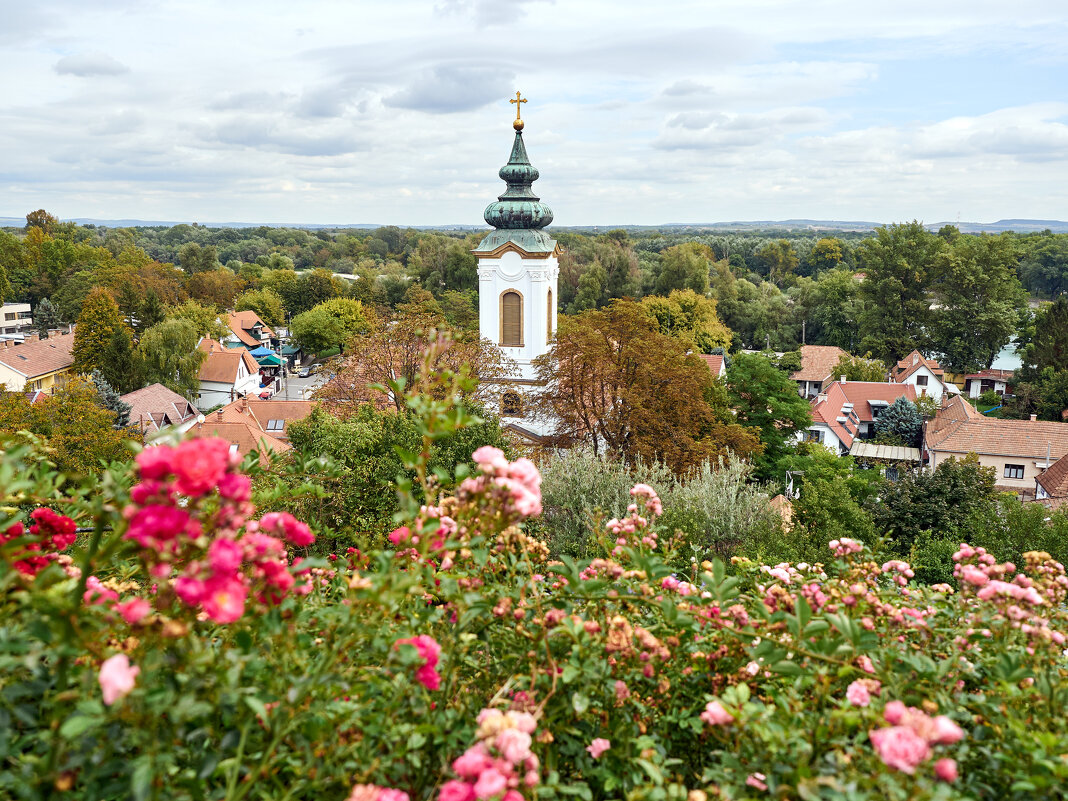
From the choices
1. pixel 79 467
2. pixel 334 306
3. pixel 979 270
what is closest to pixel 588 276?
pixel 334 306

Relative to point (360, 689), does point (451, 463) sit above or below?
below

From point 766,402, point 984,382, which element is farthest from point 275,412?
point 984,382

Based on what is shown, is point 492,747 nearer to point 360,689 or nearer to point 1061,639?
point 360,689

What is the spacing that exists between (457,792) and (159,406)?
1307 inches

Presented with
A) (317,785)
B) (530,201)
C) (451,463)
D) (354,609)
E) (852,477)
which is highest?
(530,201)

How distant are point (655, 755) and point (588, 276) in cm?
5347

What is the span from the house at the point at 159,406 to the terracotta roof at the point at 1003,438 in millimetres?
30091

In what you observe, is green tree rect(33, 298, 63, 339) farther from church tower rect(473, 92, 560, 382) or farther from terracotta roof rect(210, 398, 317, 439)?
church tower rect(473, 92, 560, 382)

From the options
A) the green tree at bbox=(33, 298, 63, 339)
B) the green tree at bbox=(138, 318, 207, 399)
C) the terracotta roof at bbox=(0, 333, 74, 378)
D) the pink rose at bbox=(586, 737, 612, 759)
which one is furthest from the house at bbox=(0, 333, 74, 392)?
the pink rose at bbox=(586, 737, 612, 759)

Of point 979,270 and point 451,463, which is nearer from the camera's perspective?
point 451,463

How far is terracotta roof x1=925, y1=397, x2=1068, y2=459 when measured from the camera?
27.5m

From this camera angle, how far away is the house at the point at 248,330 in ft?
181

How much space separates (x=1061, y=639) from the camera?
9.09ft

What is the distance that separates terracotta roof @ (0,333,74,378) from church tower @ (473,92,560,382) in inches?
1128
